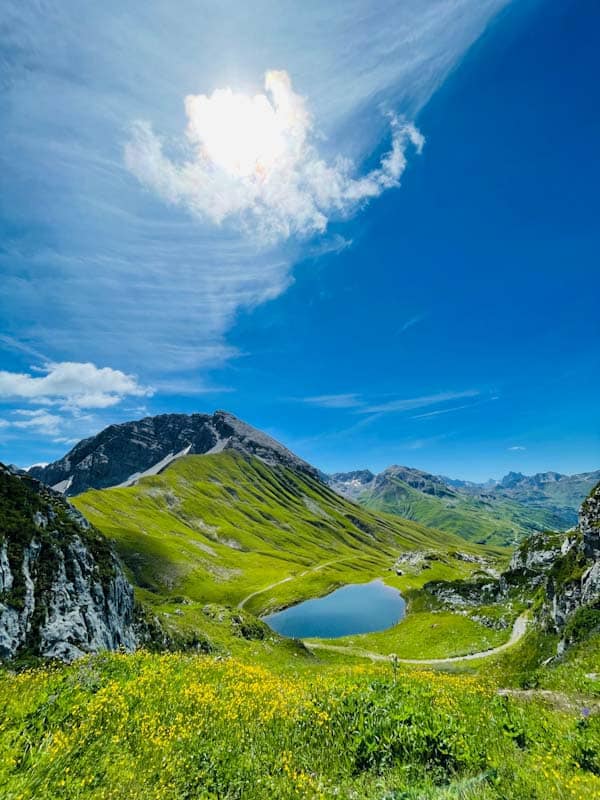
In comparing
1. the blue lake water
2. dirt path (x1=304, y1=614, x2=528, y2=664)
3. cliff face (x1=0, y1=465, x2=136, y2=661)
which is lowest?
the blue lake water

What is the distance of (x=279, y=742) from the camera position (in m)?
9.03

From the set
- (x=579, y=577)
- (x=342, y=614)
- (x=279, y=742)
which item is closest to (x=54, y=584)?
(x=279, y=742)

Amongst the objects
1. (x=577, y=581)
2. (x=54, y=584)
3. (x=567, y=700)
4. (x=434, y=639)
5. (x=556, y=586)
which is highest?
(x=54, y=584)

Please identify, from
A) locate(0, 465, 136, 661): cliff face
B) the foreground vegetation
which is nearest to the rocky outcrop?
the foreground vegetation

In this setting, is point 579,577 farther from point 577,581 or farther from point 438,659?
point 438,659

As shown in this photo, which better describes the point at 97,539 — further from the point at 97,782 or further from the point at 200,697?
the point at 97,782

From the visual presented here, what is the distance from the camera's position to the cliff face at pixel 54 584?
2034 centimetres

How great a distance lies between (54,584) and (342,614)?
4186 inches

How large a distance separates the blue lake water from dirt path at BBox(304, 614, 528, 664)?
33.2 m

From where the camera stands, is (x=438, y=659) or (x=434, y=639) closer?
(x=438, y=659)

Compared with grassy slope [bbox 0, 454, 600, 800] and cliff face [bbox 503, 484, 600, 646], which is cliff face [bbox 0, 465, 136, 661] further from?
cliff face [bbox 503, 484, 600, 646]

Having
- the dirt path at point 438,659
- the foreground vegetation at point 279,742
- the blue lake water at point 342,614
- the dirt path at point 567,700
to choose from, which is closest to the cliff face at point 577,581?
the dirt path at point 438,659

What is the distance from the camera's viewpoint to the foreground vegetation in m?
7.20

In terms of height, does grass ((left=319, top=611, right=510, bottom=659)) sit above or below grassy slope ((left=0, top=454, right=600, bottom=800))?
below
